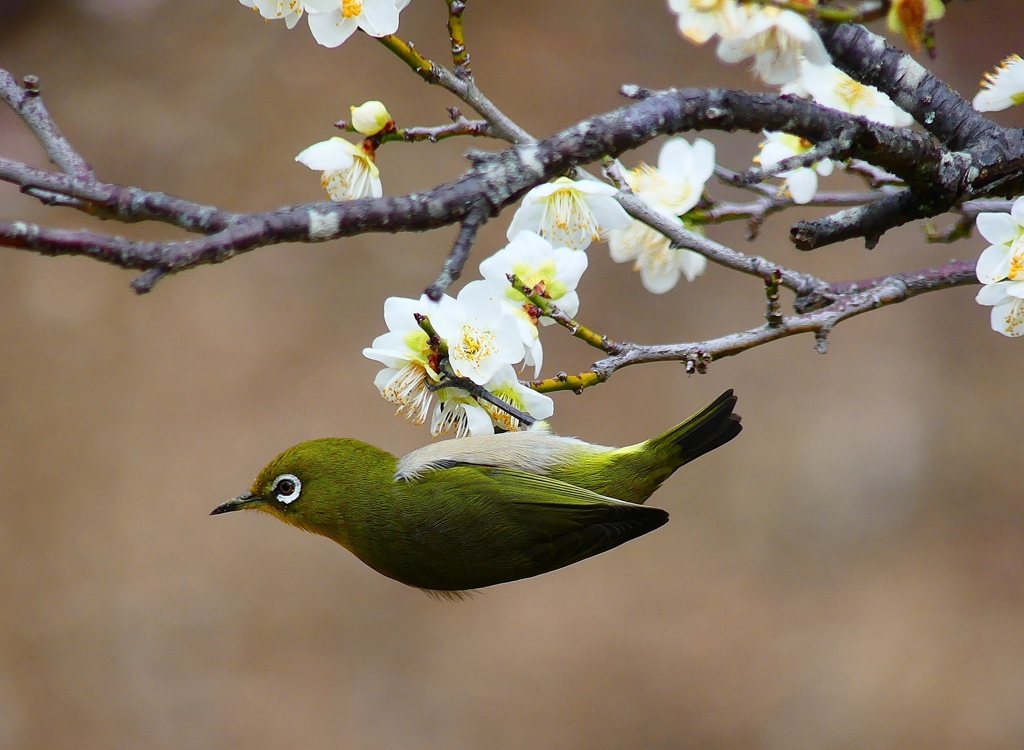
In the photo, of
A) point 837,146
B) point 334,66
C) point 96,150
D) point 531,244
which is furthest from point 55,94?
point 837,146

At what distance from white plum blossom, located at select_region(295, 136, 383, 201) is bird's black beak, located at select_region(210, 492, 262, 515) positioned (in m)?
0.73

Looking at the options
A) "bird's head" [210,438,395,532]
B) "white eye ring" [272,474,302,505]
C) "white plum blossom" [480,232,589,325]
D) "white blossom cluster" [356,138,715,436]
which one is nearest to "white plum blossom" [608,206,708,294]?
"white blossom cluster" [356,138,715,436]

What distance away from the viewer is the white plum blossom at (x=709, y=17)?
963 mm

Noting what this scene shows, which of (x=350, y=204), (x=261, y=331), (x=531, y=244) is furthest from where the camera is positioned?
(x=261, y=331)

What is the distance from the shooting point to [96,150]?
4.62 m

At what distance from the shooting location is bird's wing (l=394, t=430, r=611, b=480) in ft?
6.21

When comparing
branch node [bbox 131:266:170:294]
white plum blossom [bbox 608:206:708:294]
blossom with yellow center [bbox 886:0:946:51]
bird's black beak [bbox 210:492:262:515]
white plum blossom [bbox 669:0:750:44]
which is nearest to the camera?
branch node [bbox 131:266:170:294]

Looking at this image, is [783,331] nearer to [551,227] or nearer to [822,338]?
[822,338]

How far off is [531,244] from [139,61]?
4308 millimetres

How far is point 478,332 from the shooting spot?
1.24m

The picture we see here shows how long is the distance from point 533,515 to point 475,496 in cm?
13

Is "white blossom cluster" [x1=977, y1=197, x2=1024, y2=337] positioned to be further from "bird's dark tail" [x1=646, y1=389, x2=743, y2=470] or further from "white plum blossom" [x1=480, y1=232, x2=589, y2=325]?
"bird's dark tail" [x1=646, y1=389, x2=743, y2=470]

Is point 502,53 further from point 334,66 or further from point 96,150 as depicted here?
point 96,150

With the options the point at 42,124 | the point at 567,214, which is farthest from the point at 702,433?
the point at 42,124
